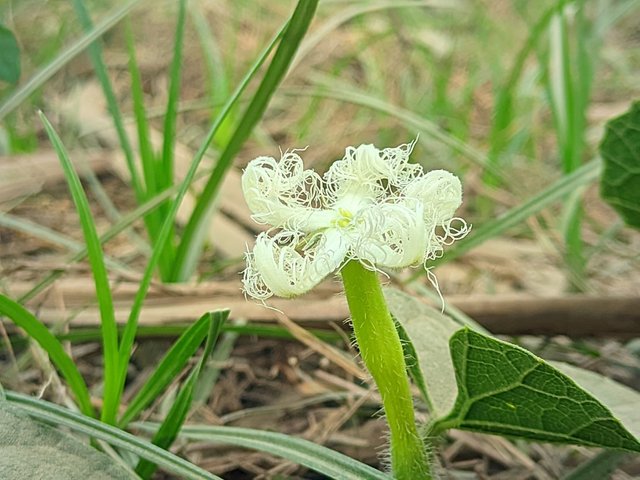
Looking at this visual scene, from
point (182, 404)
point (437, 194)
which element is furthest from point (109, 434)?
point (437, 194)

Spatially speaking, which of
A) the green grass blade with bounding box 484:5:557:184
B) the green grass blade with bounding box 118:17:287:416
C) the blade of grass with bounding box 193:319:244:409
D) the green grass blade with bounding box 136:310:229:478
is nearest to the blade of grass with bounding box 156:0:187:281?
the blade of grass with bounding box 193:319:244:409

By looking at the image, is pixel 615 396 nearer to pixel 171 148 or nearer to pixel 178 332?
pixel 178 332

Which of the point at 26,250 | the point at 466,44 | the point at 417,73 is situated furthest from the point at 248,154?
the point at 466,44

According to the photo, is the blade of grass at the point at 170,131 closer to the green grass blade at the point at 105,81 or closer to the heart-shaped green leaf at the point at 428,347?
the green grass blade at the point at 105,81

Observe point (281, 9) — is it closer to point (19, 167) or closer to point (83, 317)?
point (19, 167)

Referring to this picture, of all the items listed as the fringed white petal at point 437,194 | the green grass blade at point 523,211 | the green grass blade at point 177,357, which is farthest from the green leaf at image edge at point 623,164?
the green grass blade at point 177,357

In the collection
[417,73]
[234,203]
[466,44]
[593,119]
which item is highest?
[466,44]

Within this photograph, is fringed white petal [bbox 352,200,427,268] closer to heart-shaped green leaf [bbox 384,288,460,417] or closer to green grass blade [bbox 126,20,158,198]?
heart-shaped green leaf [bbox 384,288,460,417]

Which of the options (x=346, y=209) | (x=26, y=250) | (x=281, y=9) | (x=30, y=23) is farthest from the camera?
(x=281, y=9)
